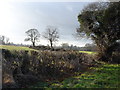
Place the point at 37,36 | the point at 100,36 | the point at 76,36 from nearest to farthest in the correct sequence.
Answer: the point at 100,36 < the point at 76,36 < the point at 37,36

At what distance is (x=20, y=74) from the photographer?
20.1 feet

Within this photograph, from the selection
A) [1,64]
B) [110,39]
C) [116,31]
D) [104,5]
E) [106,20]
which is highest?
[104,5]

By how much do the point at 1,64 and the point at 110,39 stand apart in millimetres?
13028

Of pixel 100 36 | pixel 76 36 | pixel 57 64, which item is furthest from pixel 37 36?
pixel 57 64

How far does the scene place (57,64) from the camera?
27.7 ft

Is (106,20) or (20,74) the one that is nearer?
(20,74)

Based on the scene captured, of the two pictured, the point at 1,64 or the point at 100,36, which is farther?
the point at 100,36

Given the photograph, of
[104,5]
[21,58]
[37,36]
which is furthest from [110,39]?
[37,36]

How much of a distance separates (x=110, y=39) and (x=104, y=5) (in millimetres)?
4447

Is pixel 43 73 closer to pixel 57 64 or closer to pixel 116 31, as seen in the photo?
pixel 57 64

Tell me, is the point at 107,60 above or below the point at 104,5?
below

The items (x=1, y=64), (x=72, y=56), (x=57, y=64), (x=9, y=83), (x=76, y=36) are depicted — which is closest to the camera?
(x=9, y=83)

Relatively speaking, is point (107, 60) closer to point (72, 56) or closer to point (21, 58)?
point (72, 56)

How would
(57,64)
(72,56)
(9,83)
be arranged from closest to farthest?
(9,83) < (57,64) < (72,56)
